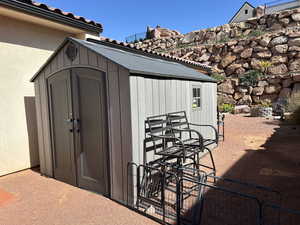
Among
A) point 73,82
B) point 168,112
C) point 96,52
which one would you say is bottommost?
point 168,112

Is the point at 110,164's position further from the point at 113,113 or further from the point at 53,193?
the point at 53,193

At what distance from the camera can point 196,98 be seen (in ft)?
14.4

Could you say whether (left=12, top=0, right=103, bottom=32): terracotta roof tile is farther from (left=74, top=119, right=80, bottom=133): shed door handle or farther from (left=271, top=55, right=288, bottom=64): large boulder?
(left=271, top=55, right=288, bottom=64): large boulder

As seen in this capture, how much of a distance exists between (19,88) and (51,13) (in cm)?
153

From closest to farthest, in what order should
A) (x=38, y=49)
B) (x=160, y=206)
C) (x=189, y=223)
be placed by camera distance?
(x=189, y=223) < (x=160, y=206) < (x=38, y=49)

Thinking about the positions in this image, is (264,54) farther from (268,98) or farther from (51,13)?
(51,13)

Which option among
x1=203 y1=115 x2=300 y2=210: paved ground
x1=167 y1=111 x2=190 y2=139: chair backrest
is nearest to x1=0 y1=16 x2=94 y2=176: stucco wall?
x1=167 y1=111 x2=190 y2=139: chair backrest

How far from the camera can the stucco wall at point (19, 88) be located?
360 cm

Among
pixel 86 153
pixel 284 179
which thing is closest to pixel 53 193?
pixel 86 153

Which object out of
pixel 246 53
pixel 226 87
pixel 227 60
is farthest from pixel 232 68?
pixel 226 87

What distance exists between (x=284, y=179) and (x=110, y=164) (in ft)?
9.36

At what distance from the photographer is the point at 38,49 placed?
4.06m

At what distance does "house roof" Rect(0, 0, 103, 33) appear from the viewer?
3256mm

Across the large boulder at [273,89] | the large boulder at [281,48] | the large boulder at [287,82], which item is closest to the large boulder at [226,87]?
the large boulder at [273,89]
